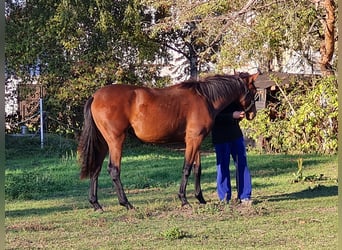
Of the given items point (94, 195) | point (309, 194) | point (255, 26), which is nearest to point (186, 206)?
point (94, 195)

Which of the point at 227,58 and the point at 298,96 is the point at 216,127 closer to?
the point at 227,58

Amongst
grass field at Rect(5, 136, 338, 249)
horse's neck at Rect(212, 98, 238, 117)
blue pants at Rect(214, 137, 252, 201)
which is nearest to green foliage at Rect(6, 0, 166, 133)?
grass field at Rect(5, 136, 338, 249)

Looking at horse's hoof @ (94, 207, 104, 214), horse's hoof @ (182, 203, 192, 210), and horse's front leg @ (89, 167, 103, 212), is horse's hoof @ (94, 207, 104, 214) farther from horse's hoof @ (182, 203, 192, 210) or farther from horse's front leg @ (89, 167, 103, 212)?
horse's hoof @ (182, 203, 192, 210)

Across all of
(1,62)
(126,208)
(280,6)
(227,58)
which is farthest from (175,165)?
(1,62)

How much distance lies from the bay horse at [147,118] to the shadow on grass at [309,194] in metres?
1.02

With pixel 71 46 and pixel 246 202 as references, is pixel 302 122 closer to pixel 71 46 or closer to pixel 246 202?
pixel 246 202

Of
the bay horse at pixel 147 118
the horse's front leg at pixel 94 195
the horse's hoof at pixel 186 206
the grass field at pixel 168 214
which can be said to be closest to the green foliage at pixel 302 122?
the grass field at pixel 168 214

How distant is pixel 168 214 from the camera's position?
579cm

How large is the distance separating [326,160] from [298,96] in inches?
79.8

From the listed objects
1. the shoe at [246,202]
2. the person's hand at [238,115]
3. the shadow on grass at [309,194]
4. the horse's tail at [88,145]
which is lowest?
the shadow on grass at [309,194]

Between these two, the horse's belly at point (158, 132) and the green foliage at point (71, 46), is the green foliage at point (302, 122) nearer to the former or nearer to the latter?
the green foliage at point (71, 46)

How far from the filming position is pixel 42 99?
15094 mm

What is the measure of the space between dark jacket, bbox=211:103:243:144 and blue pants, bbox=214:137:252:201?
0.08 meters

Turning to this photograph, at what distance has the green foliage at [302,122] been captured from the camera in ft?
37.2
